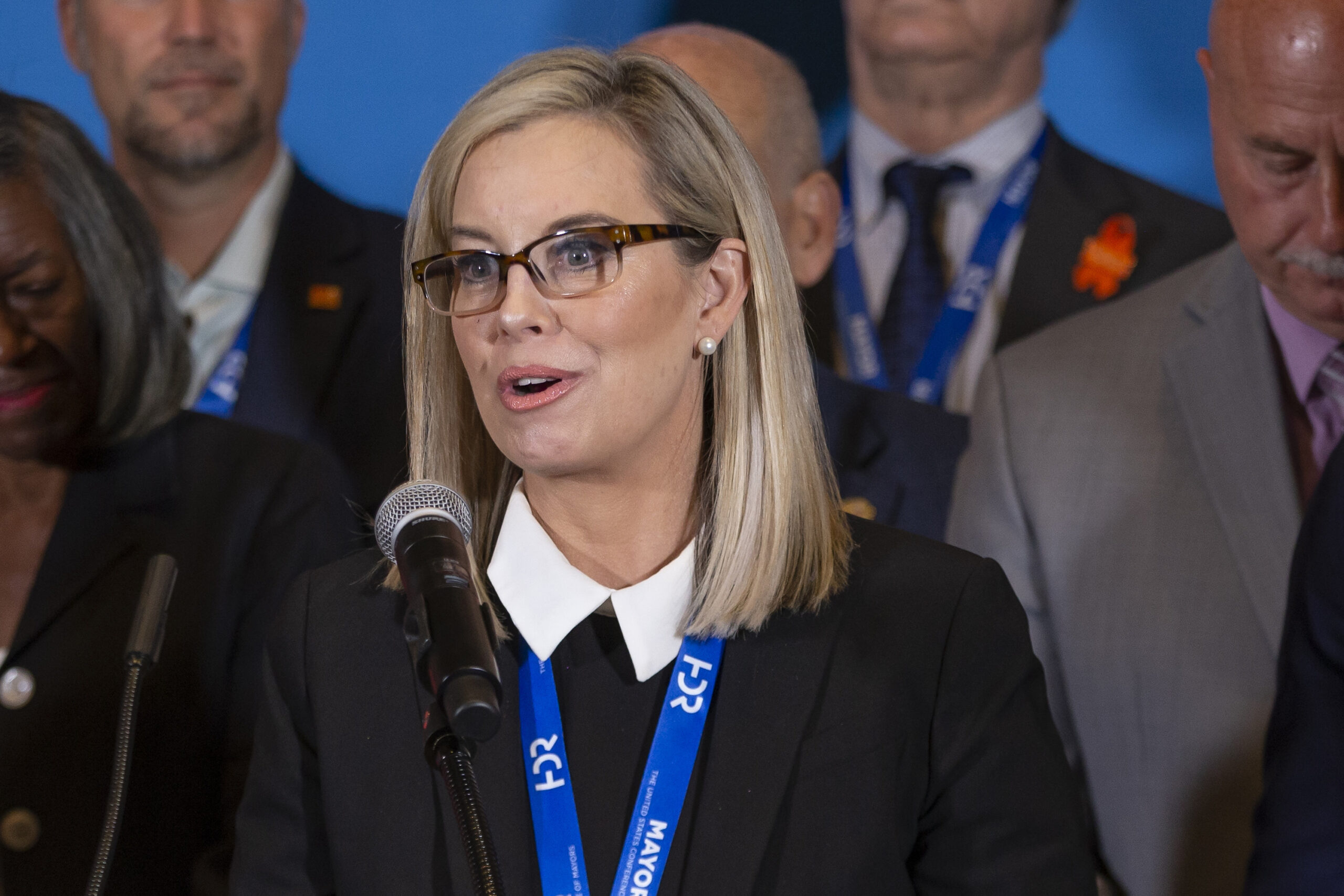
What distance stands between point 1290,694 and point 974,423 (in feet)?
Result: 3.11

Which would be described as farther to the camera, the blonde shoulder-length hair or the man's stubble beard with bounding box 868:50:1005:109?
the man's stubble beard with bounding box 868:50:1005:109

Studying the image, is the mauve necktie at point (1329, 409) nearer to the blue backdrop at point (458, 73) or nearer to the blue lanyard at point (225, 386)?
the blue backdrop at point (458, 73)

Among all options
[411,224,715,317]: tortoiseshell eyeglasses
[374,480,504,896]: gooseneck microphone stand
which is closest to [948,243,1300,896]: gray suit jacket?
[411,224,715,317]: tortoiseshell eyeglasses

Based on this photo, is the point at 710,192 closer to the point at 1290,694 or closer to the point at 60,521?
the point at 1290,694

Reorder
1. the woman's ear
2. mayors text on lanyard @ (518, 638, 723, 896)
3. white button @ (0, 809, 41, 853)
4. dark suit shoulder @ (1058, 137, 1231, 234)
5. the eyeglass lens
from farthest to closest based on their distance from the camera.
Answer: dark suit shoulder @ (1058, 137, 1231, 234) < white button @ (0, 809, 41, 853) < the woman's ear < the eyeglass lens < mayors text on lanyard @ (518, 638, 723, 896)

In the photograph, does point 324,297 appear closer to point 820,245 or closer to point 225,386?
point 225,386

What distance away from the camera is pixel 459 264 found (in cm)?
186

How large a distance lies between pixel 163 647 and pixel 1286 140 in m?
2.18

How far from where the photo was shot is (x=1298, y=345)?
2.46 meters

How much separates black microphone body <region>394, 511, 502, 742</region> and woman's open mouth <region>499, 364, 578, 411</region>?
0.38 m

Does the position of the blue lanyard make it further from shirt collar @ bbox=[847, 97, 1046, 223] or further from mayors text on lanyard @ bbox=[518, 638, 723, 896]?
shirt collar @ bbox=[847, 97, 1046, 223]

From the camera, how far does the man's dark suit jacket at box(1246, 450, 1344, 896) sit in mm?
1866

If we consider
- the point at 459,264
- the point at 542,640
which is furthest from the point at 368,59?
the point at 542,640

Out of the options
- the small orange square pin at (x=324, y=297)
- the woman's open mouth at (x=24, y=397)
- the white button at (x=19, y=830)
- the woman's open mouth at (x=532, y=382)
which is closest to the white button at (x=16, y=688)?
the white button at (x=19, y=830)
